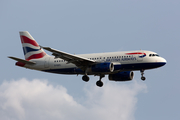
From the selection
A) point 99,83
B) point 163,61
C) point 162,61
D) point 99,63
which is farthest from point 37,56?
point 163,61

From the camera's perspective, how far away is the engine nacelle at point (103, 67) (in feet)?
175

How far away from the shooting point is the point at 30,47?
63188mm

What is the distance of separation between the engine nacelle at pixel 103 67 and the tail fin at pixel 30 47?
11463mm

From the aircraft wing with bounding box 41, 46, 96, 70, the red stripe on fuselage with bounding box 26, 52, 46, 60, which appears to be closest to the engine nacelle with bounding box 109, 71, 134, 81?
the aircraft wing with bounding box 41, 46, 96, 70

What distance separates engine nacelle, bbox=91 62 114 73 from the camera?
175 feet

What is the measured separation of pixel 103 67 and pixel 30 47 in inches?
634

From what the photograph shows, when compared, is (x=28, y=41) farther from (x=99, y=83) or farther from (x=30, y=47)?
(x=99, y=83)

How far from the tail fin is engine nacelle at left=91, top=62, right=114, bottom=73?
37.6ft

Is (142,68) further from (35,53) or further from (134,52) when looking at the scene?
(35,53)

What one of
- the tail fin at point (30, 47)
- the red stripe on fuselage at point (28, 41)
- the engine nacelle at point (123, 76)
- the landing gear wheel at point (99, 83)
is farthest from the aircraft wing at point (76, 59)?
the red stripe on fuselage at point (28, 41)

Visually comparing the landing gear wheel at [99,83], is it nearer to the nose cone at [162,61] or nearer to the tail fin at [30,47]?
the tail fin at [30,47]

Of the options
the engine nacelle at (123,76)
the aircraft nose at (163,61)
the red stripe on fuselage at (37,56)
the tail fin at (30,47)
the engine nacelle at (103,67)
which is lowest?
the engine nacelle at (123,76)

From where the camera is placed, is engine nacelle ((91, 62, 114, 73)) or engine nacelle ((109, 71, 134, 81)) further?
engine nacelle ((109, 71, 134, 81))

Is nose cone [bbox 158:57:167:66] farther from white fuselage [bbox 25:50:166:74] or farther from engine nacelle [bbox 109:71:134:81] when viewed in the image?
engine nacelle [bbox 109:71:134:81]
